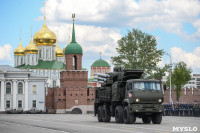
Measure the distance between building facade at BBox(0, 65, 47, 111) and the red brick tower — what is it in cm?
470

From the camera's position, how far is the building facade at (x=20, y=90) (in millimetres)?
84750

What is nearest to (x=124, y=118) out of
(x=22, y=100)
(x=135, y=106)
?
(x=135, y=106)

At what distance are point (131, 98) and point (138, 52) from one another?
5444 centimetres

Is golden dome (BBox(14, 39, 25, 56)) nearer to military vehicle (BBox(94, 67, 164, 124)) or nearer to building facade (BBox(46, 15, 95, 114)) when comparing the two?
building facade (BBox(46, 15, 95, 114))

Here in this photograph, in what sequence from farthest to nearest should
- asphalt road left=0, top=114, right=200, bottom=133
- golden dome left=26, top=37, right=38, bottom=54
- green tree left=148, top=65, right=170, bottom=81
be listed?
golden dome left=26, top=37, right=38, bottom=54, green tree left=148, top=65, right=170, bottom=81, asphalt road left=0, top=114, right=200, bottom=133

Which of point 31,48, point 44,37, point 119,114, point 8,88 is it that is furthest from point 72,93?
point 31,48

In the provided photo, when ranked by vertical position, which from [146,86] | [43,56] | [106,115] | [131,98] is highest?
[43,56]

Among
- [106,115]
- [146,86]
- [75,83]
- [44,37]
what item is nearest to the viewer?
[146,86]

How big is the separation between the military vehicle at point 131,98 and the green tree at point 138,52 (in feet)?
154

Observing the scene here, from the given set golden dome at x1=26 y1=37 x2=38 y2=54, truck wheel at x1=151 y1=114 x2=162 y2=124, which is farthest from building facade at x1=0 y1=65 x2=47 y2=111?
golden dome at x1=26 y1=37 x2=38 y2=54

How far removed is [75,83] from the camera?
90.2m

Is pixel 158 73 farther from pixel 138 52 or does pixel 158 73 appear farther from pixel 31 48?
pixel 31 48

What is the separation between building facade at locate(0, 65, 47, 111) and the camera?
8475 centimetres

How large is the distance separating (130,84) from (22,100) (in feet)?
195
